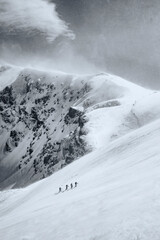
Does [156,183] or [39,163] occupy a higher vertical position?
[39,163]

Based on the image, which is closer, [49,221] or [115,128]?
[49,221]

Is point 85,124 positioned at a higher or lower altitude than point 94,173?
higher

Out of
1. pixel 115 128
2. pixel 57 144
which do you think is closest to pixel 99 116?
pixel 115 128

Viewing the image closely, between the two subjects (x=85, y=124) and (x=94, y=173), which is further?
(x=85, y=124)

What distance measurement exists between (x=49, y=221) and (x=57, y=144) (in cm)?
14388

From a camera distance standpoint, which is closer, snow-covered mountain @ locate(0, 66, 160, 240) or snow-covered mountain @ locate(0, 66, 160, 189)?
snow-covered mountain @ locate(0, 66, 160, 240)

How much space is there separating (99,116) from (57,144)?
55.9m

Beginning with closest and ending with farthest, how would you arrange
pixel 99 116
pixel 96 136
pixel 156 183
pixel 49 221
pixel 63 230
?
1. pixel 63 230
2. pixel 156 183
3. pixel 49 221
4. pixel 96 136
5. pixel 99 116

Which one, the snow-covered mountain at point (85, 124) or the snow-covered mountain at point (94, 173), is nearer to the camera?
the snow-covered mountain at point (94, 173)

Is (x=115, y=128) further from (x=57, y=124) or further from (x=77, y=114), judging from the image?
(x=57, y=124)

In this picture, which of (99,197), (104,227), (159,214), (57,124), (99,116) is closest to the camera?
(159,214)

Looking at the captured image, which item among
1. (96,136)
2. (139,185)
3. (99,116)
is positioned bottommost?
(139,185)

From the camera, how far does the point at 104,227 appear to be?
408 inches

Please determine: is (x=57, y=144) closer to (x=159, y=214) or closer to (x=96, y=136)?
(x=96, y=136)
